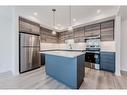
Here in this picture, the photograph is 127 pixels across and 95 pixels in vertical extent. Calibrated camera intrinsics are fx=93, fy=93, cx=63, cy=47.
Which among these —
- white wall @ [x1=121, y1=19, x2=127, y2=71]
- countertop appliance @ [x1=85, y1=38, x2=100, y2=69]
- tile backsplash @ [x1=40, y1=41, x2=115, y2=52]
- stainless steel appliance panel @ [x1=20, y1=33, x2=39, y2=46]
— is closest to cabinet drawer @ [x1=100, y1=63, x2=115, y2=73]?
countertop appliance @ [x1=85, y1=38, x2=100, y2=69]

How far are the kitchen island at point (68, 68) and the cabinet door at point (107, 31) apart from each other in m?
2.34

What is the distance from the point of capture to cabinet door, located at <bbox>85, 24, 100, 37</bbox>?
4893 mm

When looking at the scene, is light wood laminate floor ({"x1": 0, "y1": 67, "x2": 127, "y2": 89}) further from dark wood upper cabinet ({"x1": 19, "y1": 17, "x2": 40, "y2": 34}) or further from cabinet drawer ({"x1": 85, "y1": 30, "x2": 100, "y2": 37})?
cabinet drawer ({"x1": 85, "y1": 30, "x2": 100, "y2": 37})

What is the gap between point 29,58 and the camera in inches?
171

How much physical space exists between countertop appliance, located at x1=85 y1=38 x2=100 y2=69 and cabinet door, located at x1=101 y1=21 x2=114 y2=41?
1.13ft

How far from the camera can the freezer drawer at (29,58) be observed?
3996 mm

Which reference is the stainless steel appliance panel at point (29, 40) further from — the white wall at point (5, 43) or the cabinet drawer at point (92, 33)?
the cabinet drawer at point (92, 33)

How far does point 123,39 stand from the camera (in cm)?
430

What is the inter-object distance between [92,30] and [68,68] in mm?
3266

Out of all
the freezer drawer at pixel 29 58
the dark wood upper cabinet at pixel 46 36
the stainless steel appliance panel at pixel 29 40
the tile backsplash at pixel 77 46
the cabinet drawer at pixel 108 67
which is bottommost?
the cabinet drawer at pixel 108 67

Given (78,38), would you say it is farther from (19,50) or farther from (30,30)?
(19,50)

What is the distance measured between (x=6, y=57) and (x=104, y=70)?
15.5ft

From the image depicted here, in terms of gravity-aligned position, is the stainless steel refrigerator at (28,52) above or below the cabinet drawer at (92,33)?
below

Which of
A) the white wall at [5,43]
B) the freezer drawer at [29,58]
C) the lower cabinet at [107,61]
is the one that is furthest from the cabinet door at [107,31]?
the white wall at [5,43]
